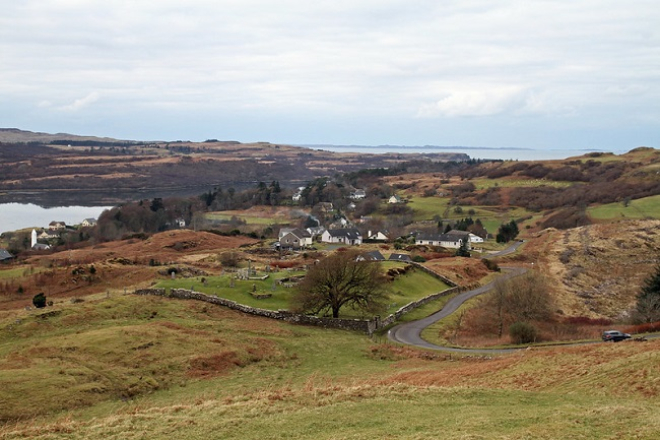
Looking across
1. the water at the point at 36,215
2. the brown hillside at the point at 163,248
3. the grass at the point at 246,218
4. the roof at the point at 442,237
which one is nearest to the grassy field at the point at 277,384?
the brown hillside at the point at 163,248

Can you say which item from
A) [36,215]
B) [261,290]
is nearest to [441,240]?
[261,290]

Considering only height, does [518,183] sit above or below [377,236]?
above

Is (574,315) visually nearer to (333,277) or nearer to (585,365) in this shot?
(333,277)

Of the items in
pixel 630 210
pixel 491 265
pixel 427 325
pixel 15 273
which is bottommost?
pixel 15 273

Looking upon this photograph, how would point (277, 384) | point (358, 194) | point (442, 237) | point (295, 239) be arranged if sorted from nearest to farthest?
point (277, 384), point (295, 239), point (442, 237), point (358, 194)

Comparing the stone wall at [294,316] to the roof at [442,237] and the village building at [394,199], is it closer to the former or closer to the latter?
the roof at [442,237]

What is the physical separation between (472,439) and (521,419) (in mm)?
2855

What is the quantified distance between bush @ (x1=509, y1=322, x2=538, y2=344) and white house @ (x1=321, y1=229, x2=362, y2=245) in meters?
65.7

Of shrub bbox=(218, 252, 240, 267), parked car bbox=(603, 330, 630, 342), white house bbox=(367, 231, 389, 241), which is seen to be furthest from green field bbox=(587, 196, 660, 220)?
parked car bbox=(603, 330, 630, 342)

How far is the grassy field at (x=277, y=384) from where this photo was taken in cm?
1730

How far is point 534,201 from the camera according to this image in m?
145

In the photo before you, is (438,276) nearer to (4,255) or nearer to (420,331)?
(420,331)

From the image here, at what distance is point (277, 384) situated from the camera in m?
26.8

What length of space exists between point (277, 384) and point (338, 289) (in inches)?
665
